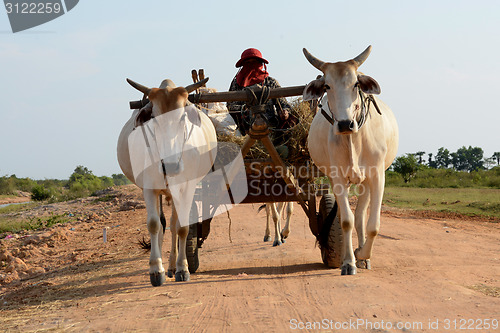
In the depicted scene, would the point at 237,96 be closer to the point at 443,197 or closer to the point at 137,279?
the point at 137,279

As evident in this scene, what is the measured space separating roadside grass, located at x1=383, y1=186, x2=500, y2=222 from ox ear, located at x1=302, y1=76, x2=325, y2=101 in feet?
27.9

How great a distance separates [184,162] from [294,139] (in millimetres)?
1667

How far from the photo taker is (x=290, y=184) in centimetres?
611

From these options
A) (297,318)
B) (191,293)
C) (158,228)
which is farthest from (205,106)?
(297,318)

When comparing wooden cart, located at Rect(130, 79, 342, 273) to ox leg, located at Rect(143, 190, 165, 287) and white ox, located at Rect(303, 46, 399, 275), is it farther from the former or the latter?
ox leg, located at Rect(143, 190, 165, 287)

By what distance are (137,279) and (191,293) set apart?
128 centimetres

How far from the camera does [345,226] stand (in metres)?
5.47

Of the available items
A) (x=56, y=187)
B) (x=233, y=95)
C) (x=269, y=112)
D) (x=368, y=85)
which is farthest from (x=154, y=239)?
(x=56, y=187)

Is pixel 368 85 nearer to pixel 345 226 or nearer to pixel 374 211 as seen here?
pixel 374 211

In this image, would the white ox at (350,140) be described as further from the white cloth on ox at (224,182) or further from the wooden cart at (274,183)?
the white cloth on ox at (224,182)

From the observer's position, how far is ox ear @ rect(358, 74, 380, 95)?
5055 mm

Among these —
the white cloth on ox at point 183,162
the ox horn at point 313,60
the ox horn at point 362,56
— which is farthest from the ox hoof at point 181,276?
the ox horn at point 362,56

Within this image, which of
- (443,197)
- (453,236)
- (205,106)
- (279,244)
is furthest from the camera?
(443,197)

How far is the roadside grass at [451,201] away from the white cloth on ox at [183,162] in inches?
326
